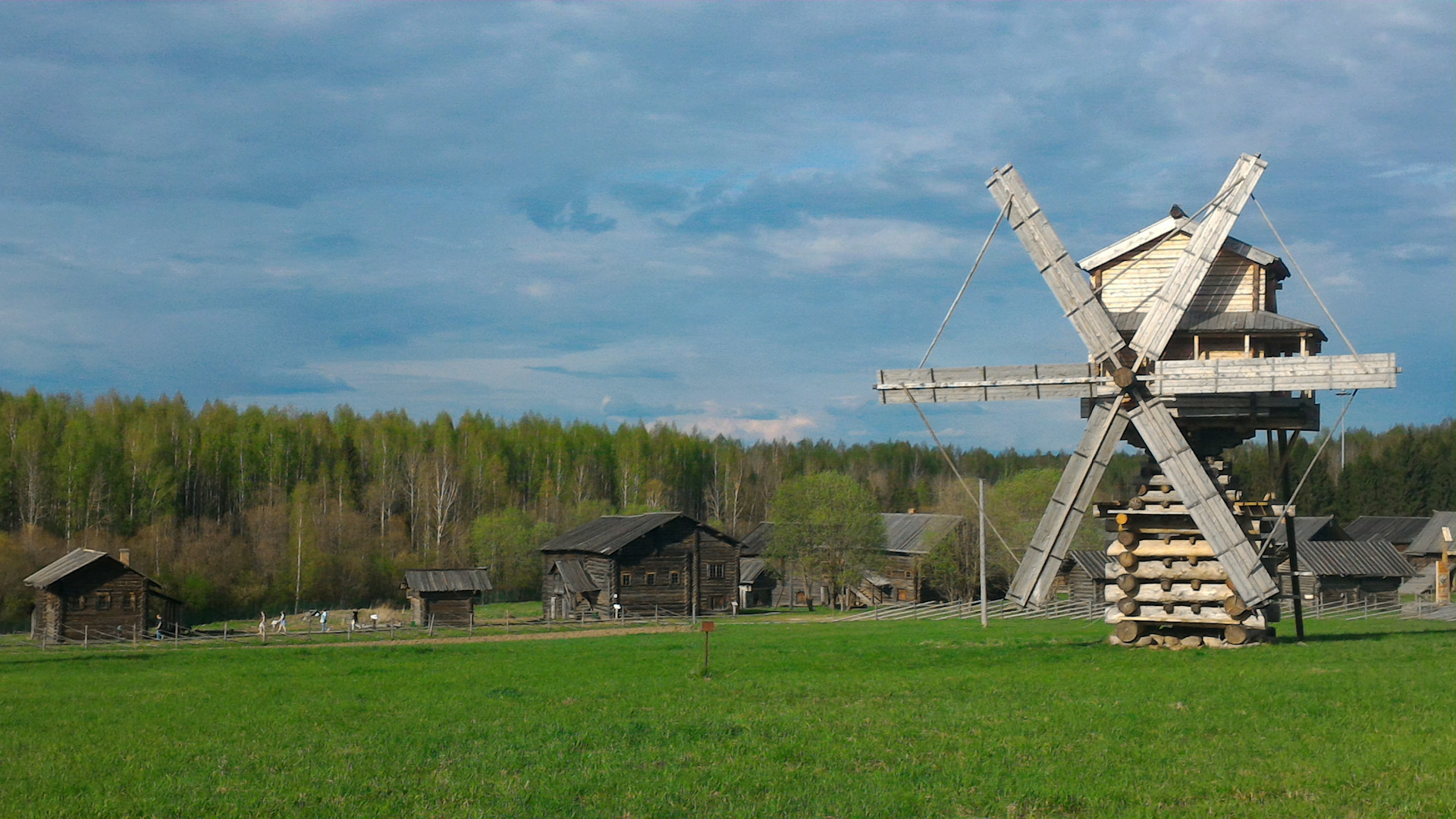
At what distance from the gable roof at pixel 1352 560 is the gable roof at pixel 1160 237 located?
1427 inches

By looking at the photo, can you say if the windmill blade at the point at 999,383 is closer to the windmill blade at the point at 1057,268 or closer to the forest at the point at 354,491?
the windmill blade at the point at 1057,268

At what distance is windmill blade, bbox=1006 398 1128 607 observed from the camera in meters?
21.8

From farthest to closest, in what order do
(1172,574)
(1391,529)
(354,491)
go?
(354,491)
(1391,529)
(1172,574)

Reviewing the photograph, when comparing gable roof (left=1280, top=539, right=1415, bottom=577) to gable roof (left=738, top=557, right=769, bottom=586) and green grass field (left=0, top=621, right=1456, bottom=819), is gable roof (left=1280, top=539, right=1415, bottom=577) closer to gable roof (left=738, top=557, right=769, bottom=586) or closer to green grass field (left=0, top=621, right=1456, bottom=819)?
gable roof (left=738, top=557, right=769, bottom=586)

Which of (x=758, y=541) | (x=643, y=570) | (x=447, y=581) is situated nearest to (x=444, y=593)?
(x=447, y=581)

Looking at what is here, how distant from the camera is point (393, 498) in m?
98.1

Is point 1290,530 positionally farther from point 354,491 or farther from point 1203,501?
point 354,491

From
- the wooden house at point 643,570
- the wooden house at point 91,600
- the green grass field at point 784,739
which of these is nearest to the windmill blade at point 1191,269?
the green grass field at point 784,739

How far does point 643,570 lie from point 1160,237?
132ft

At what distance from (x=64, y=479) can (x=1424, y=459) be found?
4351 inches

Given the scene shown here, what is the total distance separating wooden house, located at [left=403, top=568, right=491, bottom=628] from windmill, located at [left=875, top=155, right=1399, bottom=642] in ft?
124

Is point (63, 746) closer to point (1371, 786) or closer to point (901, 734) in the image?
point (901, 734)

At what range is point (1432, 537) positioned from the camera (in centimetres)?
8694

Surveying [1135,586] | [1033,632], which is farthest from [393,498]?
[1135,586]
